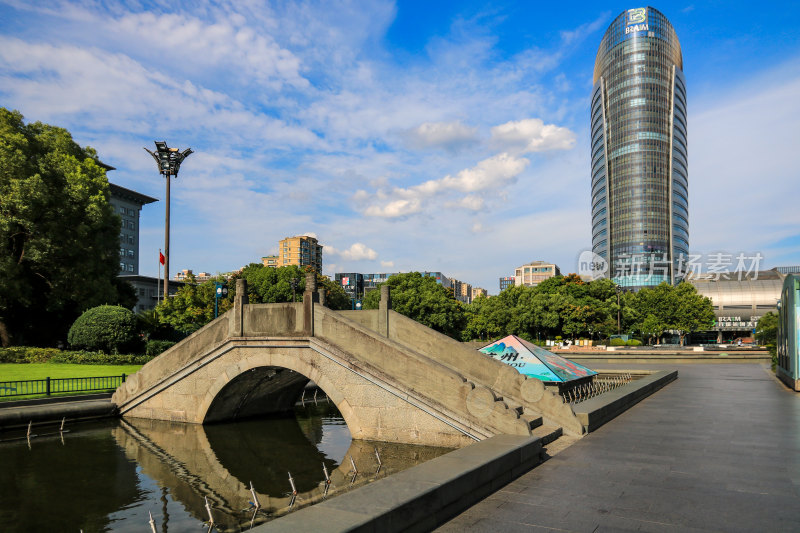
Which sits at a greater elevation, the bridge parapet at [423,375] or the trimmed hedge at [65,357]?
the bridge parapet at [423,375]

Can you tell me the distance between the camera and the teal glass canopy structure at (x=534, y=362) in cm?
2014

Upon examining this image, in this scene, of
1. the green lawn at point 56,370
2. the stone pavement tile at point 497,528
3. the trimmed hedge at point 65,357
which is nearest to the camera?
the stone pavement tile at point 497,528

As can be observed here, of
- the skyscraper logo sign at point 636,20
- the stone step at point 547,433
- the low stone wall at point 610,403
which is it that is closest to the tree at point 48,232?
the stone step at point 547,433

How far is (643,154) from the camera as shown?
479 ft

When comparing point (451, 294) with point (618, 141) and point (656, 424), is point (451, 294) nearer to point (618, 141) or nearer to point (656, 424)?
point (656, 424)

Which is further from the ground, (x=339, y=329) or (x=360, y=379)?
(x=339, y=329)

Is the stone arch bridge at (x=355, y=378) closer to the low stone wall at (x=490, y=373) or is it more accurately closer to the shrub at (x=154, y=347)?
the low stone wall at (x=490, y=373)

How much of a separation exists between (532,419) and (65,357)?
89.3ft

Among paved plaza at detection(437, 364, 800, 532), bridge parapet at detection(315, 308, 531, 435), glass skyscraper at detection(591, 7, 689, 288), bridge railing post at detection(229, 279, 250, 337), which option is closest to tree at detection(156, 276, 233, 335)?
bridge railing post at detection(229, 279, 250, 337)

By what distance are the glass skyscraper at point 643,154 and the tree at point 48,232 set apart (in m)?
136

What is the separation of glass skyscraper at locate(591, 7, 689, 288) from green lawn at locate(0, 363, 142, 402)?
140 metres

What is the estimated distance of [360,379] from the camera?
1463cm

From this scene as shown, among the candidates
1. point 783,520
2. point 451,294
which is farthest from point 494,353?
point 451,294

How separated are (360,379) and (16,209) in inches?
1184
